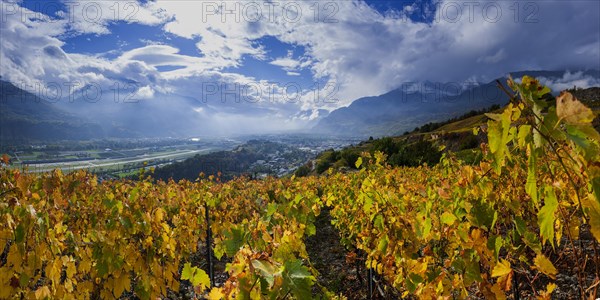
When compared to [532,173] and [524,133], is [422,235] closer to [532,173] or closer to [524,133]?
[532,173]

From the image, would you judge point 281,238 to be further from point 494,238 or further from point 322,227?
point 322,227

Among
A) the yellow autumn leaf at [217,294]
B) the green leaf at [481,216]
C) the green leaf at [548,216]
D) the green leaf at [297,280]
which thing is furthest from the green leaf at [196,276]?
the green leaf at [548,216]

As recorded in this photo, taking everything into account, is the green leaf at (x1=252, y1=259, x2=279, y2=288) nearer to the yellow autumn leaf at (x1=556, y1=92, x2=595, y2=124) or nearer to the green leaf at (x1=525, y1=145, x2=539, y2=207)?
the green leaf at (x1=525, y1=145, x2=539, y2=207)

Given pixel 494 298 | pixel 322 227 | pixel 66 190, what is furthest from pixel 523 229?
pixel 322 227

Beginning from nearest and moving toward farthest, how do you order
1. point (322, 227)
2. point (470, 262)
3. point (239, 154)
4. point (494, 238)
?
1. point (494, 238)
2. point (470, 262)
3. point (322, 227)
4. point (239, 154)

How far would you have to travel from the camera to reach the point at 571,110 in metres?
1.01

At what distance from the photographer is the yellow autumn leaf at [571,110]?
3.23 ft

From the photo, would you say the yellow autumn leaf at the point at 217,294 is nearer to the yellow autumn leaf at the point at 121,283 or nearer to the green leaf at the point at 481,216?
the green leaf at the point at 481,216

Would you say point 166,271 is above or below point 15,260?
below

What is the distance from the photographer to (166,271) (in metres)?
3.87

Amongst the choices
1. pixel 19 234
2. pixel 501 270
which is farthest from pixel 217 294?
pixel 19 234

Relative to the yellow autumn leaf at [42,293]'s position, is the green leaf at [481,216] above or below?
above

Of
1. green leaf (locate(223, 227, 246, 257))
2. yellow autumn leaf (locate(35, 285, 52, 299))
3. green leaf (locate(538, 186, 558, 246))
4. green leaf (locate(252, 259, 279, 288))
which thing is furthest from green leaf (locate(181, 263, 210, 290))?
green leaf (locate(538, 186, 558, 246))

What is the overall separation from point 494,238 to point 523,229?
30cm
